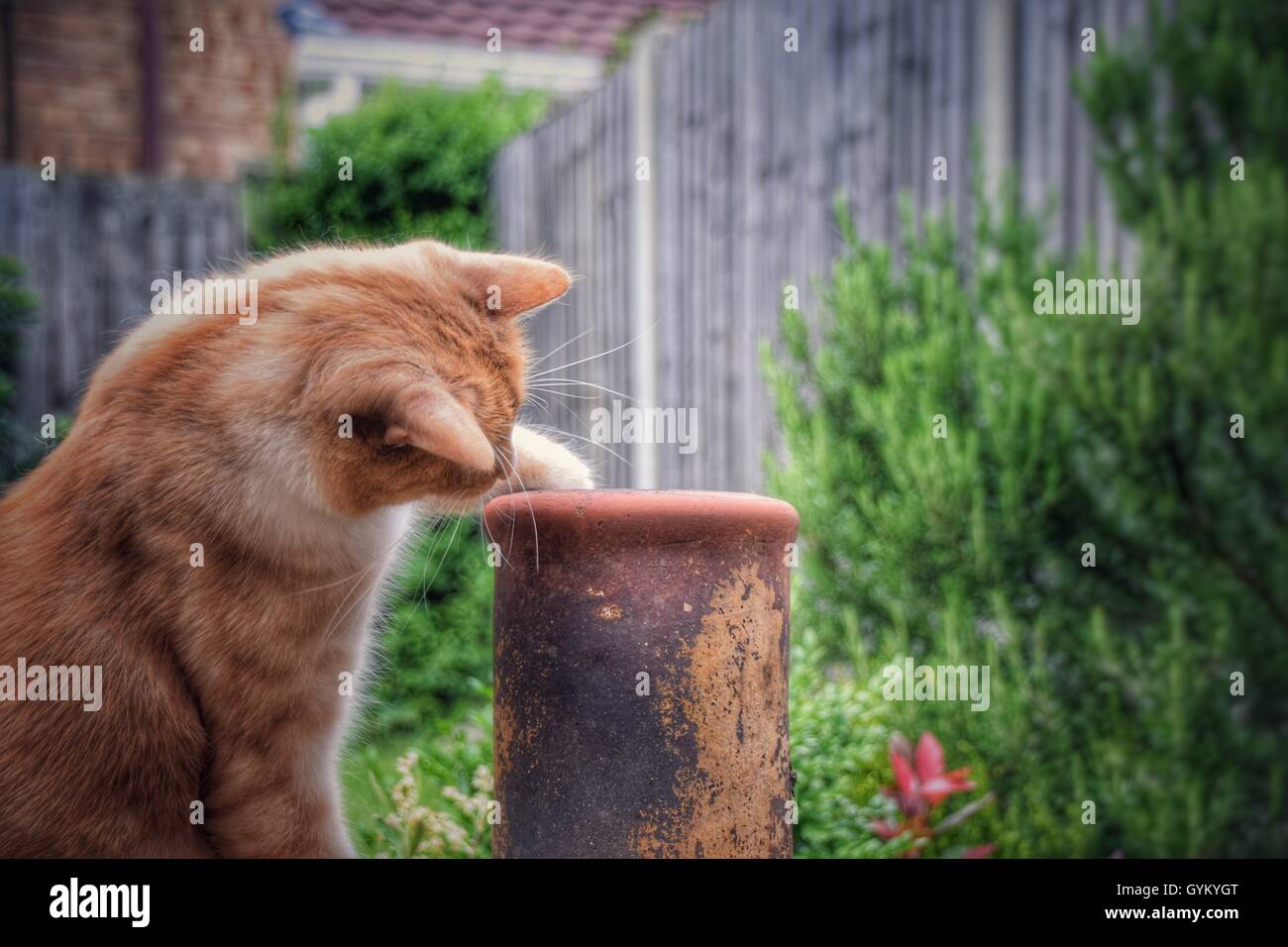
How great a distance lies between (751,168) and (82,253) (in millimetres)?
3188

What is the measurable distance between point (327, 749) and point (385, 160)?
4.72 metres

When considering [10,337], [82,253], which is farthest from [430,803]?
[82,253]

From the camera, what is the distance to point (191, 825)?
1643 millimetres

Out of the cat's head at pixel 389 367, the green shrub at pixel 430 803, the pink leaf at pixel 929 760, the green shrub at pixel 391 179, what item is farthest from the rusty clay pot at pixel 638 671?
the green shrub at pixel 391 179

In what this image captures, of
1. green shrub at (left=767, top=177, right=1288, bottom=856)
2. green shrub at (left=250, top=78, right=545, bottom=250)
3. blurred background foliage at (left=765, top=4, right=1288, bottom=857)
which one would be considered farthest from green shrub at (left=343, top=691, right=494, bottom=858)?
green shrub at (left=250, top=78, right=545, bottom=250)

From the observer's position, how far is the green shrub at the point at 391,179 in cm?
576

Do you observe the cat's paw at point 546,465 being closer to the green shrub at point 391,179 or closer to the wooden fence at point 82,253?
the wooden fence at point 82,253

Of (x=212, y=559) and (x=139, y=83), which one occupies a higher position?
(x=139, y=83)

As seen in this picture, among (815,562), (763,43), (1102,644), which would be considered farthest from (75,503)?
(763,43)

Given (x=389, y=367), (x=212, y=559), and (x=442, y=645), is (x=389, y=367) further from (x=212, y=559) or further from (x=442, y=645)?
(x=442, y=645)

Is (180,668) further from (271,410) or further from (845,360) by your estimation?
(845,360)

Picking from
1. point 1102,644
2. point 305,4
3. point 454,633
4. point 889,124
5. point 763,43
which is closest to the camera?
point 1102,644

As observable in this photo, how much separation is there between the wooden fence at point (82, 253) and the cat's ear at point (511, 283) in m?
3.62

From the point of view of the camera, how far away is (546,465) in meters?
1.90
